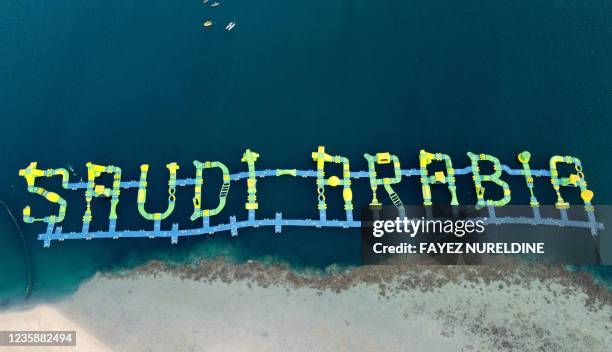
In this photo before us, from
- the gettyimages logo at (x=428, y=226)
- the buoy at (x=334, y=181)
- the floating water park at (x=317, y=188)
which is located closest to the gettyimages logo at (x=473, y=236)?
the gettyimages logo at (x=428, y=226)

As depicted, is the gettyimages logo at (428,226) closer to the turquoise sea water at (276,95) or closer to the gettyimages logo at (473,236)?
the gettyimages logo at (473,236)

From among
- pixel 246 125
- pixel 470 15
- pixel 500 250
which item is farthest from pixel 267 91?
pixel 500 250

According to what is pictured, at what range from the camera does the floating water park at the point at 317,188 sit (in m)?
30.6

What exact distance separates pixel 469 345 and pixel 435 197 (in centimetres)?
1024

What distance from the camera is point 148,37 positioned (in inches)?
1474

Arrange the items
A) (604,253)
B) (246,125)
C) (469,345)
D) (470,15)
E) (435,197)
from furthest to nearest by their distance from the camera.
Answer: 1. (470,15)
2. (246,125)
3. (435,197)
4. (604,253)
5. (469,345)

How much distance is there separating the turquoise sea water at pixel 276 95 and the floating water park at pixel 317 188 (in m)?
0.66

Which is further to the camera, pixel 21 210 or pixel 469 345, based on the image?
pixel 21 210

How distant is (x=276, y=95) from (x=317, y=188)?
9.02m

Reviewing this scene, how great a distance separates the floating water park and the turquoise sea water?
66cm

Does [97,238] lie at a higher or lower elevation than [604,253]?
higher

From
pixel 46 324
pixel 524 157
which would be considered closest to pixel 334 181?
pixel 524 157

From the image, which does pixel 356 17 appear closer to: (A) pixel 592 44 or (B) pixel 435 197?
(B) pixel 435 197

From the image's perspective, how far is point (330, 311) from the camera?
28.0 m
